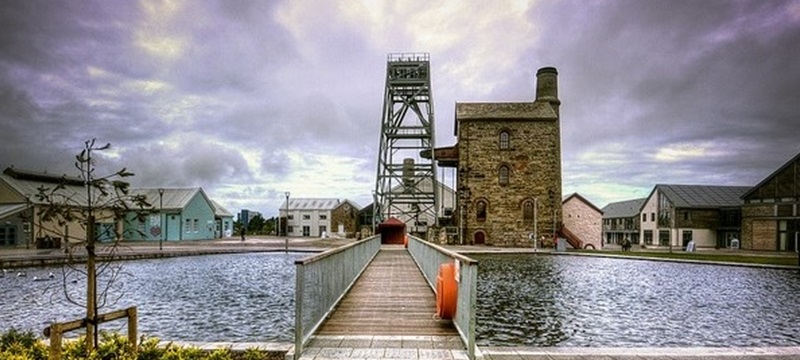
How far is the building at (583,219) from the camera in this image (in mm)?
46938

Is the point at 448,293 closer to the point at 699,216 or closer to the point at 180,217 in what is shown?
the point at 180,217

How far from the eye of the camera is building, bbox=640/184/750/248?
2110 inches

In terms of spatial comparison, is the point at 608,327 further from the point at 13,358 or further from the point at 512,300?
the point at 13,358

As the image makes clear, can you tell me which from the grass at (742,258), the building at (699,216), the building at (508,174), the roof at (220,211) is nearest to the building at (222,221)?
the roof at (220,211)

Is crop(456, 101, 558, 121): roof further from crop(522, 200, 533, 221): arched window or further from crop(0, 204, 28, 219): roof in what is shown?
crop(0, 204, 28, 219): roof

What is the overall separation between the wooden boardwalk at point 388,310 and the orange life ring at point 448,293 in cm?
22

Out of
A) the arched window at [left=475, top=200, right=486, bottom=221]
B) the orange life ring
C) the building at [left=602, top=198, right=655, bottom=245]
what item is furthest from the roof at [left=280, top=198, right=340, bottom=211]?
the orange life ring

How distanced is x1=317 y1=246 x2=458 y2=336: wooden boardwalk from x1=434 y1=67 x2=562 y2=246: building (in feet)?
97.1

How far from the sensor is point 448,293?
822 cm

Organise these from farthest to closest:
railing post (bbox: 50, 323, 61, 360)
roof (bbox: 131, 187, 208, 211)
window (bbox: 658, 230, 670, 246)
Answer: window (bbox: 658, 230, 670, 246)
roof (bbox: 131, 187, 208, 211)
railing post (bbox: 50, 323, 61, 360)

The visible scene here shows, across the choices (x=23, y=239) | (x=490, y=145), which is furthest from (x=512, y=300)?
(x=23, y=239)

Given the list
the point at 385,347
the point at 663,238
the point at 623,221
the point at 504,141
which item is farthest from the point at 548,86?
the point at 385,347

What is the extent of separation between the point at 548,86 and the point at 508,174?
10.1m

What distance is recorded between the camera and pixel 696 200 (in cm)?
5522
